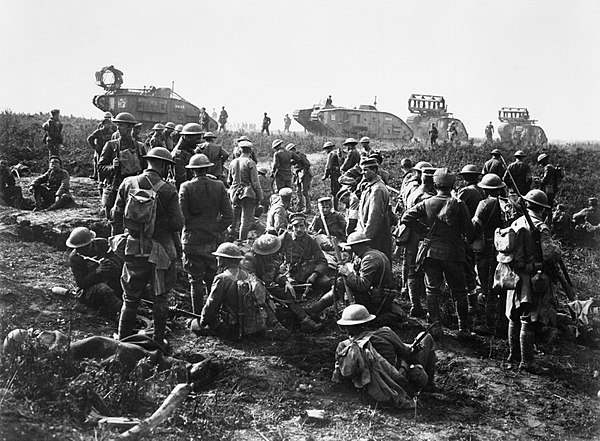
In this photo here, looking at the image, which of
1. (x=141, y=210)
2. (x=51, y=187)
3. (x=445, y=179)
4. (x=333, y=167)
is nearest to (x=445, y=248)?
(x=445, y=179)

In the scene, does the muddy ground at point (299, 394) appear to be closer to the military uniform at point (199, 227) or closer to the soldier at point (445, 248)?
the soldier at point (445, 248)

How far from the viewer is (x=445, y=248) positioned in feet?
25.6

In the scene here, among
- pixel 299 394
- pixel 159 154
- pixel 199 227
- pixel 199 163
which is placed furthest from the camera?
pixel 199 163

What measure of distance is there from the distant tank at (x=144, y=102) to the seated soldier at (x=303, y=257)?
2104cm

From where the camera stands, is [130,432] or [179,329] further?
[179,329]

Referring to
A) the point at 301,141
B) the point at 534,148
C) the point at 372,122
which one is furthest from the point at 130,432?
the point at 372,122

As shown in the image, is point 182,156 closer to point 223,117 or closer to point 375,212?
point 375,212

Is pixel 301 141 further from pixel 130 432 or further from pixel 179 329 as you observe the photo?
pixel 130 432

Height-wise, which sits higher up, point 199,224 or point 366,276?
point 199,224

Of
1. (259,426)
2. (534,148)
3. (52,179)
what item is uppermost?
(534,148)

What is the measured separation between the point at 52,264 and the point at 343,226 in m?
5.54

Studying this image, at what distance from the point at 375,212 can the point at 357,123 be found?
86.4ft

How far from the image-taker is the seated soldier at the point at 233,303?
23.2ft

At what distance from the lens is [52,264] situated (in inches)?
366
